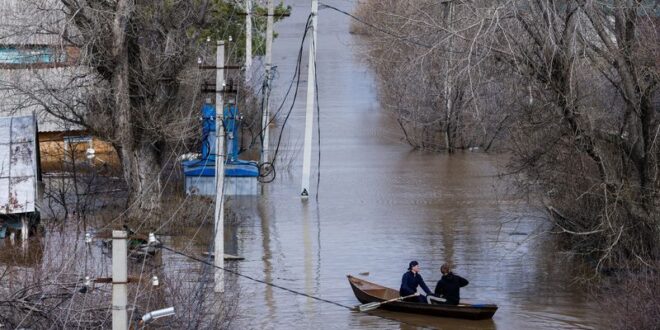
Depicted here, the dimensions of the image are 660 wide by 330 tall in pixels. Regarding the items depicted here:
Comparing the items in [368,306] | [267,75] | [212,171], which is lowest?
[368,306]

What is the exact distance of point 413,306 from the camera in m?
19.7

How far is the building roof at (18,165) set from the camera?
2467 cm

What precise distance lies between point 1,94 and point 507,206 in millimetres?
12578

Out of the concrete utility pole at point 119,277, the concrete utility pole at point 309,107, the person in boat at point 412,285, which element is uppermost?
the concrete utility pole at point 309,107

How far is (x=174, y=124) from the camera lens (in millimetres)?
27062

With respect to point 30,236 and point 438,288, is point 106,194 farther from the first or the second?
point 438,288

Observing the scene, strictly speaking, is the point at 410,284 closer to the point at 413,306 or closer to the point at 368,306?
the point at 413,306

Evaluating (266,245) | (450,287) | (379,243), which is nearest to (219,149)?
(450,287)

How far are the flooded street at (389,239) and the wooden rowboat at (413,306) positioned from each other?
0.17 metres

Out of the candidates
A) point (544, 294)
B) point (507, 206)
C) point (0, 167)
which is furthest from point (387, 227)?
point (0, 167)

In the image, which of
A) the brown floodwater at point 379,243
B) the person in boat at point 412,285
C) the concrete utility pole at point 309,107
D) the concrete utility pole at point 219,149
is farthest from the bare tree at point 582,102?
the concrete utility pole at point 309,107

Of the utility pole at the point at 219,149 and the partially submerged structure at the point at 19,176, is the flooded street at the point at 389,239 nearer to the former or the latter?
the utility pole at the point at 219,149

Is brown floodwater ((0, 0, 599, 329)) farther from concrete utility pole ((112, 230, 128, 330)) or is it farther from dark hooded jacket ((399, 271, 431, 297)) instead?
concrete utility pole ((112, 230, 128, 330))

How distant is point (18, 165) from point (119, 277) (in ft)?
48.6
